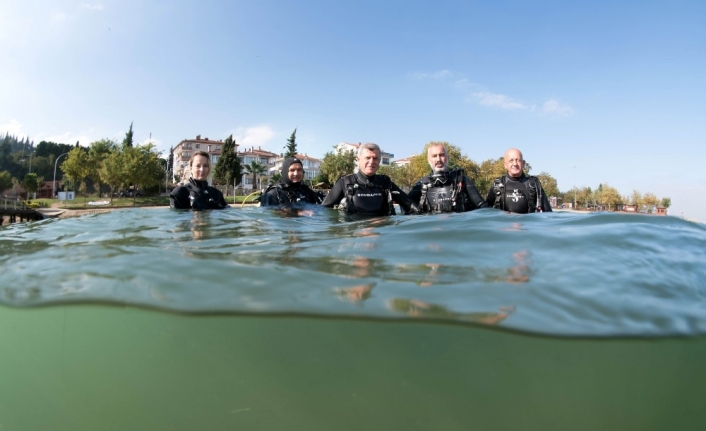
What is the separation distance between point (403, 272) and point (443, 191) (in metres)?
4.03

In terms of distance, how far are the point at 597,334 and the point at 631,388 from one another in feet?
1.24

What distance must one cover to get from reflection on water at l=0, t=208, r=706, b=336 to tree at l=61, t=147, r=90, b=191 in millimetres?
56954

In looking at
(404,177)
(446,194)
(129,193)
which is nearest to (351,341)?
(446,194)

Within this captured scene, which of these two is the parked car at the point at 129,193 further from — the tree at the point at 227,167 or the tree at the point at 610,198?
the tree at the point at 610,198

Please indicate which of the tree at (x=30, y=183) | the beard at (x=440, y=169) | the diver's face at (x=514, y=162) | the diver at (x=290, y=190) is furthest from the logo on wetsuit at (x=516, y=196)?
the tree at (x=30, y=183)

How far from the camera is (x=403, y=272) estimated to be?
3.52m

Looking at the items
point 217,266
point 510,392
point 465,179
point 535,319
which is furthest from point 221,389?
point 465,179

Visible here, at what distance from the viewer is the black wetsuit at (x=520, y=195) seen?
7.23m

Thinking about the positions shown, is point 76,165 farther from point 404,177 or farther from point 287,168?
point 287,168

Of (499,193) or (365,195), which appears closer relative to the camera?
(365,195)

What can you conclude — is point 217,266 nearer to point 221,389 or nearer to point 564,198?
point 221,389

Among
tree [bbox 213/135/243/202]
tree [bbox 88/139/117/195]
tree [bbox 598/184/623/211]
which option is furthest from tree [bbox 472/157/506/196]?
tree [bbox 88/139/117/195]

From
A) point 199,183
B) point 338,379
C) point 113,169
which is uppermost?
point 113,169

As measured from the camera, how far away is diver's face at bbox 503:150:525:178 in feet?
23.4
